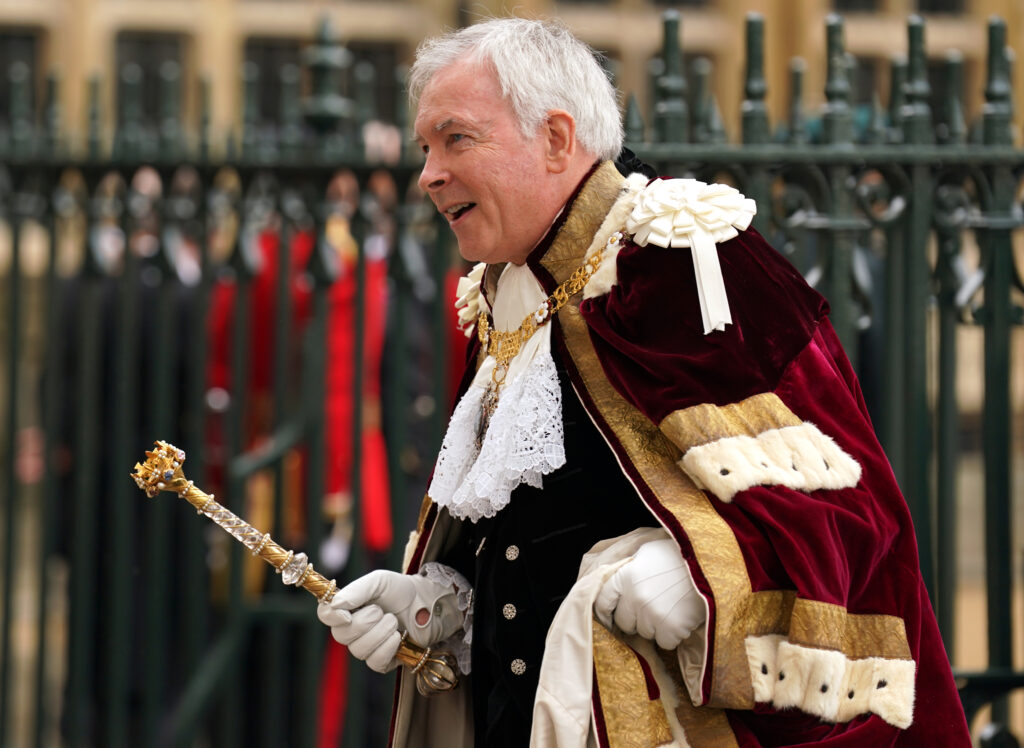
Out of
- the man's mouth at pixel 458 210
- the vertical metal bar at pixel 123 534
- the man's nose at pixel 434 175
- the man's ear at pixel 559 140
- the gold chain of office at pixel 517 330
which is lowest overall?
the vertical metal bar at pixel 123 534

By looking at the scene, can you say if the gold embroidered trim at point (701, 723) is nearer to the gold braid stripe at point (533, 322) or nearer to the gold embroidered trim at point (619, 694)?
the gold embroidered trim at point (619, 694)

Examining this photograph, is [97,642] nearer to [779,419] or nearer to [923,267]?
[923,267]

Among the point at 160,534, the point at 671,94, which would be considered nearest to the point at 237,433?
the point at 160,534

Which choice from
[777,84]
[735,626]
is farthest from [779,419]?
[777,84]

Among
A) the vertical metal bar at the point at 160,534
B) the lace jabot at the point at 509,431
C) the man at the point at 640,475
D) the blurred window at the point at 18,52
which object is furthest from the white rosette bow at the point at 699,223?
the blurred window at the point at 18,52

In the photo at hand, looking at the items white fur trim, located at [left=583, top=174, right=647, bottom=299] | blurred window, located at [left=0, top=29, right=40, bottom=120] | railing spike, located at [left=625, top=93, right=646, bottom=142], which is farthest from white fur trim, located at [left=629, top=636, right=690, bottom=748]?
blurred window, located at [left=0, top=29, right=40, bottom=120]

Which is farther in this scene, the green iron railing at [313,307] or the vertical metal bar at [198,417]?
the vertical metal bar at [198,417]

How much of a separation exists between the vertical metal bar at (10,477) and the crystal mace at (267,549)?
196 cm

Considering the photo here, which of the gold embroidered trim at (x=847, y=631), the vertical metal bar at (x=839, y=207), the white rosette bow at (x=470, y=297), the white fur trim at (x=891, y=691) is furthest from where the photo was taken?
the vertical metal bar at (x=839, y=207)

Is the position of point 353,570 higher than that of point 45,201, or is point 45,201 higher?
point 45,201

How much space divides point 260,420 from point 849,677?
314cm

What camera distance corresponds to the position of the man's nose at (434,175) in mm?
2326

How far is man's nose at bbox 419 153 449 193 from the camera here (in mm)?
2326

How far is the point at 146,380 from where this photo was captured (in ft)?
15.5
